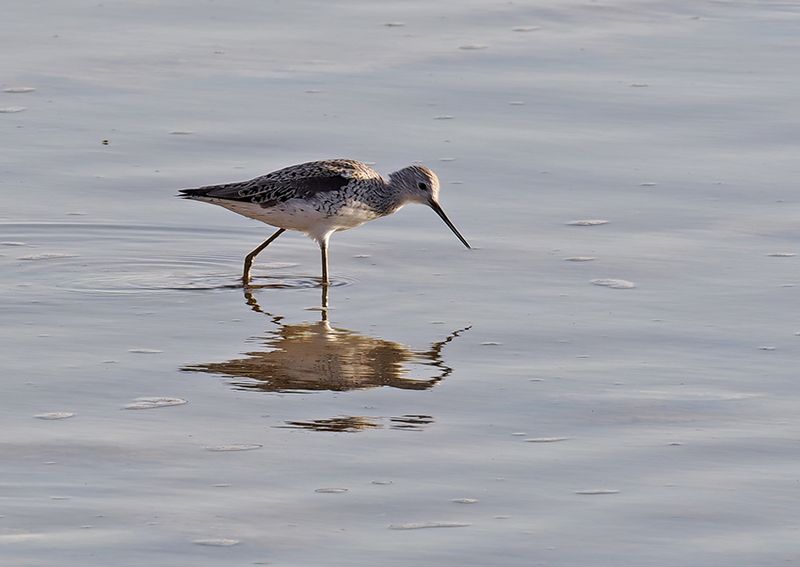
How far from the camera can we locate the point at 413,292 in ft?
27.1

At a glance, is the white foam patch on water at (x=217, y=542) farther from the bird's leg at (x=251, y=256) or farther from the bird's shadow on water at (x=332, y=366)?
the bird's leg at (x=251, y=256)

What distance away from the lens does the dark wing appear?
28.9 ft

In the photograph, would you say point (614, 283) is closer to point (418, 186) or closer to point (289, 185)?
point (418, 186)

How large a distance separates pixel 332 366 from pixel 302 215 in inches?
67.0

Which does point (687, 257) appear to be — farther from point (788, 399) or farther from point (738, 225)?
point (788, 399)

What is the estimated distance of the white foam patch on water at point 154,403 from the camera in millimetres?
6566

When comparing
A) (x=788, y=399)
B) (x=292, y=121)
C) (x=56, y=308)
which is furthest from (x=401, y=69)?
(x=788, y=399)

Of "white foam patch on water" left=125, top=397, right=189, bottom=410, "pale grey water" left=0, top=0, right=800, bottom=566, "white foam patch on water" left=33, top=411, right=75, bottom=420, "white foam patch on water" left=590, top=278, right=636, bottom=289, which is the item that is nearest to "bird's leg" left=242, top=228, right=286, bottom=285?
"pale grey water" left=0, top=0, right=800, bottom=566

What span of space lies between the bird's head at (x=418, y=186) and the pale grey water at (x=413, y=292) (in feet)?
0.83

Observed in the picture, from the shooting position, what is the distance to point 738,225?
354 inches

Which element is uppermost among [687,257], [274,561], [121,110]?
[121,110]

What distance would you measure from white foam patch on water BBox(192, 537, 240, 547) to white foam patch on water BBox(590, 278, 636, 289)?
332cm

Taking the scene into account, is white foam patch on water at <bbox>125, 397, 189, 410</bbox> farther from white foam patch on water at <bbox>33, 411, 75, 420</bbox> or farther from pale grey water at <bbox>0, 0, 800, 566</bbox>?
white foam patch on water at <bbox>33, 411, 75, 420</bbox>

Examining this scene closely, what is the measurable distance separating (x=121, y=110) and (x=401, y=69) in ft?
6.44
